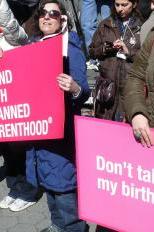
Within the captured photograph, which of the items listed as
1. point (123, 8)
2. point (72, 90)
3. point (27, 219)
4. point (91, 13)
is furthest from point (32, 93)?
point (91, 13)

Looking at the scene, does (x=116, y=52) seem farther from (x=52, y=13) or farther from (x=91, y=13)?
(x=91, y=13)

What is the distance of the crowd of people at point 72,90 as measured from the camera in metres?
3.09

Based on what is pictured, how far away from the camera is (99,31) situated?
198 inches

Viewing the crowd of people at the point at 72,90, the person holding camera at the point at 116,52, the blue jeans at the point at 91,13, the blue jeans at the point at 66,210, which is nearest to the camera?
the crowd of people at the point at 72,90

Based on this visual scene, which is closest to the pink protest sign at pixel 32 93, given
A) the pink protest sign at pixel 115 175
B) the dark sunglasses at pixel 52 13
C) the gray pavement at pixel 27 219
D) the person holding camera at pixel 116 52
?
the dark sunglasses at pixel 52 13

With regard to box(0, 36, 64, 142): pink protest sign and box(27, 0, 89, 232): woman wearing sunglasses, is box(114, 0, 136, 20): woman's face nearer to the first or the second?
box(27, 0, 89, 232): woman wearing sunglasses

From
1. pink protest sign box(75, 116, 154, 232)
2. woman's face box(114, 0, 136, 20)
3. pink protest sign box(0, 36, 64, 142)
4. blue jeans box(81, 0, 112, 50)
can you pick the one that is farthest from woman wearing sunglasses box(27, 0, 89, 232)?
blue jeans box(81, 0, 112, 50)

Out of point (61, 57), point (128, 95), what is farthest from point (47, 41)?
point (128, 95)

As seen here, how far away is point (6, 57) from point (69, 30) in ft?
1.49

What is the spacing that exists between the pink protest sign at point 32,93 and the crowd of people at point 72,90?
0.11 metres

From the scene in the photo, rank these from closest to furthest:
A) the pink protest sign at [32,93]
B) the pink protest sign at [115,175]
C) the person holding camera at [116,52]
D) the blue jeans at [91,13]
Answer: the pink protest sign at [115,175]
the pink protest sign at [32,93]
the person holding camera at [116,52]
the blue jeans at [91,13]

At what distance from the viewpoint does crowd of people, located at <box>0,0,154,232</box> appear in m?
3.09

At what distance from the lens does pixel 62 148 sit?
12.0ft

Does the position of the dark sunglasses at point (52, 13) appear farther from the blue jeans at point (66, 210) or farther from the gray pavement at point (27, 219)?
the gray pavement at point (27, 219)
